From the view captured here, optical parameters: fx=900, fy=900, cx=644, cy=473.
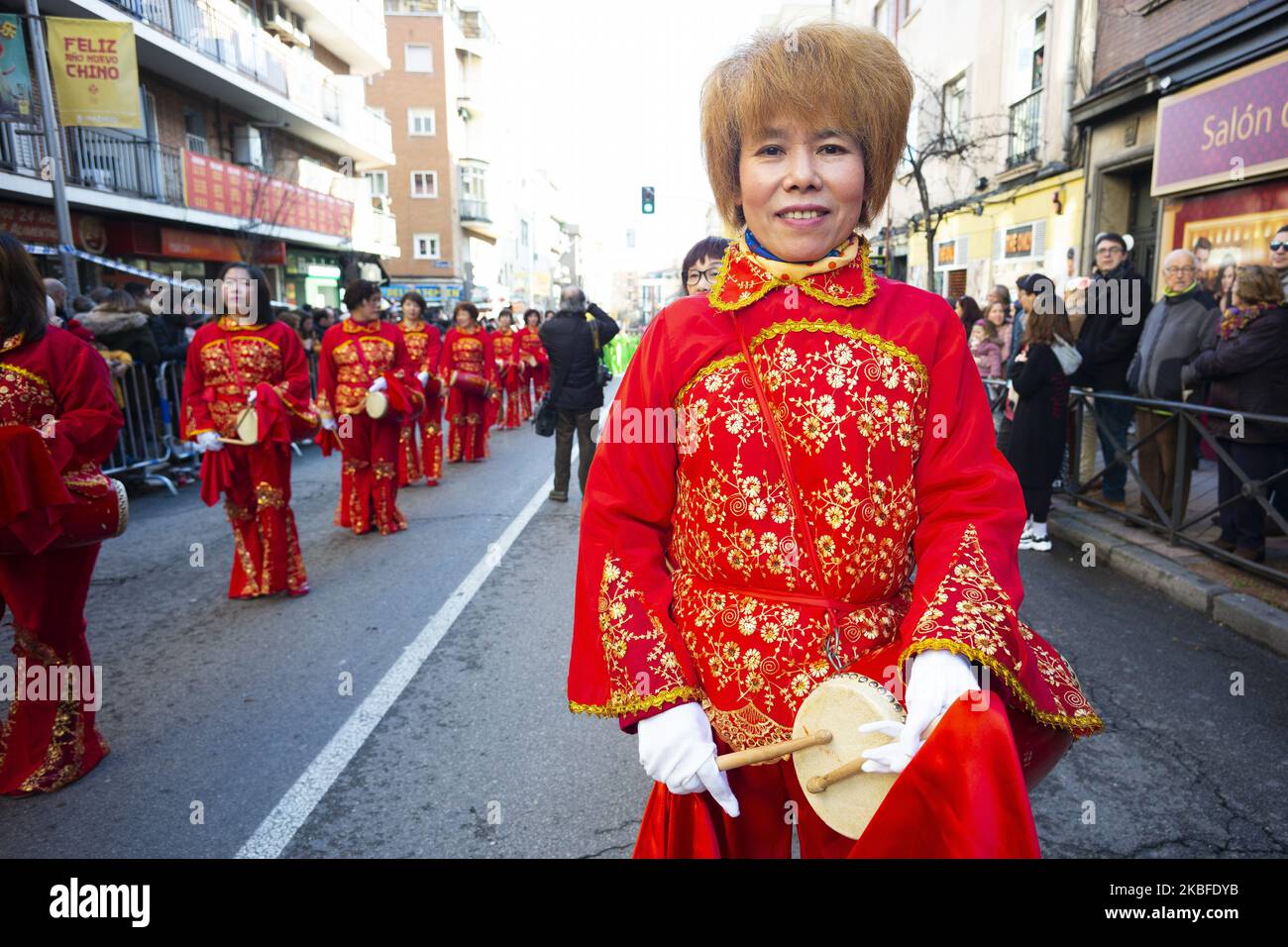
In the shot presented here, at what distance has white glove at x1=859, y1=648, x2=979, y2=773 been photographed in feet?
4.66

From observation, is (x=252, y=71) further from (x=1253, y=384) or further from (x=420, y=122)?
(x=420, y=122)

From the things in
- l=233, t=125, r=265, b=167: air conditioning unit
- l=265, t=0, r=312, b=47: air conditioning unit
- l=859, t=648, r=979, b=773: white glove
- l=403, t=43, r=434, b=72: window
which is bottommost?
l=859, t=648, r=979, b=773: white glove

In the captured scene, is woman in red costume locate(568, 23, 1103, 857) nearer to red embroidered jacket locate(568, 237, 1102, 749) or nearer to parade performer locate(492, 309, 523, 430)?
red embroidered jacket locate(568, 237, 1102, 749)

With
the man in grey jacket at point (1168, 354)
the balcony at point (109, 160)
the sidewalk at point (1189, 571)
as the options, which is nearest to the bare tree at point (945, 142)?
the man in grey jacket at point (1168, 354)

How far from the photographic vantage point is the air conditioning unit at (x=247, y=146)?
934 inches

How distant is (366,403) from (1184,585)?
6.23m

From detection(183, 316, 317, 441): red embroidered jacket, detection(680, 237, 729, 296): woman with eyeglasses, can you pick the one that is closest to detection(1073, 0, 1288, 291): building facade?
detection(680, 237, 729, 296): woman with eyeglasses

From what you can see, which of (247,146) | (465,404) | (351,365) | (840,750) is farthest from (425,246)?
(840,750)

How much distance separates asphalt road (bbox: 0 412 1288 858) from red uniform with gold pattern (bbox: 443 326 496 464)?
18.5ft

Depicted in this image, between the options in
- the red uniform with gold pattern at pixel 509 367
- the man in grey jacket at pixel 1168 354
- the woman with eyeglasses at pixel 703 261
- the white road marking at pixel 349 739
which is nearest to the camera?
the white road marking at pixel 349 739

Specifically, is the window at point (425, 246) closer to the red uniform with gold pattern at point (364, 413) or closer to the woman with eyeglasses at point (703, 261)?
the red uniform with gold pattern at point (364, 413)

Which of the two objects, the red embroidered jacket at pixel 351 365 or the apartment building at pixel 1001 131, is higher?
the apartment building at pixel 1001 131

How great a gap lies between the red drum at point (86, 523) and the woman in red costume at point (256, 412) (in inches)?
77.5

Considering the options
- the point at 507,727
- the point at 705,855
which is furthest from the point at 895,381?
the point at 507,727
